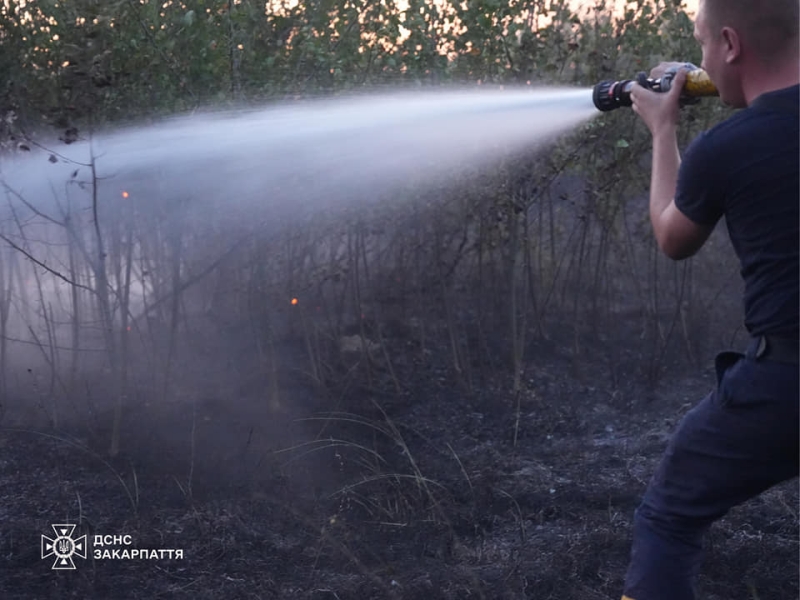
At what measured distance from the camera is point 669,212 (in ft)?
7.34

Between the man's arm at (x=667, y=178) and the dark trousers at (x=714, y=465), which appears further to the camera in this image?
the man's arm at (x=667, y=178)

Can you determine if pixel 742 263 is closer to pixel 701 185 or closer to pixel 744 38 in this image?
pixel 701 185

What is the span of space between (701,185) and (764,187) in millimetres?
132

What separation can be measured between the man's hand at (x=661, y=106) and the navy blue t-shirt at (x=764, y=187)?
306 mm

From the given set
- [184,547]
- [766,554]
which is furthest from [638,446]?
[184,547]

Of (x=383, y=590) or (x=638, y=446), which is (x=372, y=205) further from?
(x=383, y=590)

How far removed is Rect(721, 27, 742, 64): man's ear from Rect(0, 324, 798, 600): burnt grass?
1890mm

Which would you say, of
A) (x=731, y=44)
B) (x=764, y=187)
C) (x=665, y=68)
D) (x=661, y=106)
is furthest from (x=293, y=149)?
(x=764, y=187)

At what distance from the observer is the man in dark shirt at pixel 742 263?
2059 mm

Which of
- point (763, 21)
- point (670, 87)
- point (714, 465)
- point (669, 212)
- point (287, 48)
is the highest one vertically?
point (287, 48)

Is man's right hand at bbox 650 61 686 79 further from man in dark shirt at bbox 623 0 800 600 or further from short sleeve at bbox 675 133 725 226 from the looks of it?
short sleeve at bbox 675 133 725 226

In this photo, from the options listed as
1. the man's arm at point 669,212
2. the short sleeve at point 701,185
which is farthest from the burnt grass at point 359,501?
the short sleeve at point 701,185

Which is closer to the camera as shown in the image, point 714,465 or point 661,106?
point 714,465

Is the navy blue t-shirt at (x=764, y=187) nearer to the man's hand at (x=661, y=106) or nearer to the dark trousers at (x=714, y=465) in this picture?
the dark trousers at (x=714, y=465)
